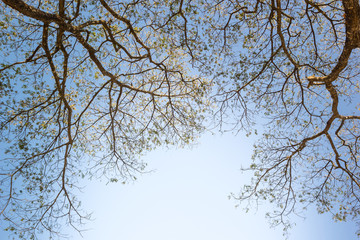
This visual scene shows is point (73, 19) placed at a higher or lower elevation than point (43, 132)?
higher

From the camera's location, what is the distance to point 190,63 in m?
8.14

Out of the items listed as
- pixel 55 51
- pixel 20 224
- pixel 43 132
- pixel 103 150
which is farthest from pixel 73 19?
pixel 20 224

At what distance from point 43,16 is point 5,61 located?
230 centimetres

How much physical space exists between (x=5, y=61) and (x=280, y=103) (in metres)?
8.01

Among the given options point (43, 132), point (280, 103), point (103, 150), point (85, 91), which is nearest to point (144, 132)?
point (103, 150)

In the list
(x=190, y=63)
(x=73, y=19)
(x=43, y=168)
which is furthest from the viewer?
(x=190, y=63)

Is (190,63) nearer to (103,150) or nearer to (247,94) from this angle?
(247,94)

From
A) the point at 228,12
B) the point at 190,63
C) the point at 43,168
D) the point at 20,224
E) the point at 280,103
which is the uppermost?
the point at 228,12

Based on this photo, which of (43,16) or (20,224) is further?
(20,224)

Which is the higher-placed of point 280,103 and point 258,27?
point 258,27

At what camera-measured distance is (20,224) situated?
7.06m

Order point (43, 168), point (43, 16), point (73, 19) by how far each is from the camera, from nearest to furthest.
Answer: point (43, 16)
point (73, 19)
point (43, 168)

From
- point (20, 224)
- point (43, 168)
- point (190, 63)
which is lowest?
point (20, 224)

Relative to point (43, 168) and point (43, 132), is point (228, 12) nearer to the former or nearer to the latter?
point (43, 132)
